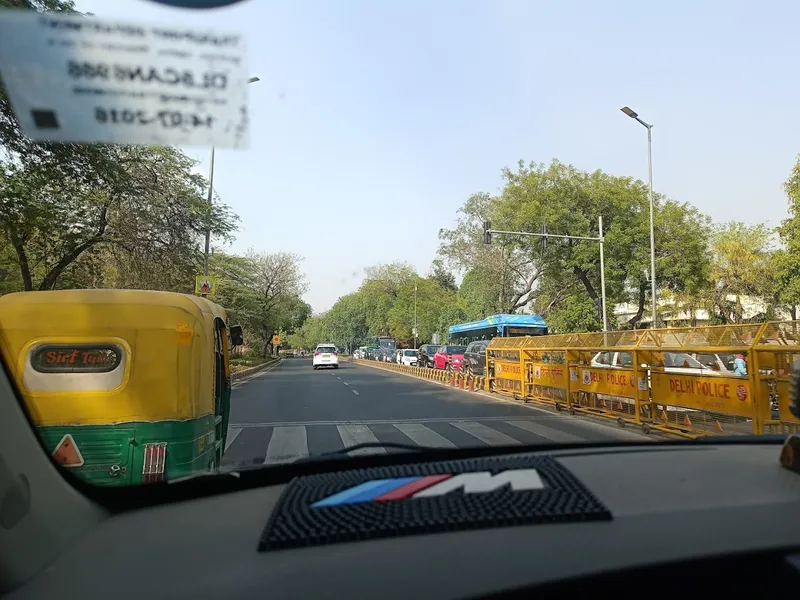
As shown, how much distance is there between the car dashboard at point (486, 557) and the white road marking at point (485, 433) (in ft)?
22.9

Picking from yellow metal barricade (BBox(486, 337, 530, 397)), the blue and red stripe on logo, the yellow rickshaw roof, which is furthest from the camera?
yellow metal barricade (BBox(486, 337, 530, 397))

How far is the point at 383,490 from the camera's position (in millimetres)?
1982

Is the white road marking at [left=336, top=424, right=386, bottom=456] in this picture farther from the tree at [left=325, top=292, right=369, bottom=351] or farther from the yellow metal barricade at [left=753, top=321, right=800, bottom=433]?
the tree at [left=325, top=292, right=369, bottom=351]

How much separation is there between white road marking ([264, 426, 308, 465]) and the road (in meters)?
0.01

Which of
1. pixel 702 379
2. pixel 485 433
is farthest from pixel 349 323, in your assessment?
pixel 702 379

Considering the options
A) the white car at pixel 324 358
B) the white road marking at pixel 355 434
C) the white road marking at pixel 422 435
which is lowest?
the white road marking at pixel 355 434

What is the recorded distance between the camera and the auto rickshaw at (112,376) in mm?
3695

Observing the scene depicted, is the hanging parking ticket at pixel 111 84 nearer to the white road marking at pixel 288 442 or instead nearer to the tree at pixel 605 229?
the white road marking at pixel 288 442

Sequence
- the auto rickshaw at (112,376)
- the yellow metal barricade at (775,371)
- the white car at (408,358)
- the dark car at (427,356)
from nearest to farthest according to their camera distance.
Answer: the auto rickshaw at (112,376) < the yellow metal barricade at (775,371) < the dark car at (427,356) < the white car at (408,358)

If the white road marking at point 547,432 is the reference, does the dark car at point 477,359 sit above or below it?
above

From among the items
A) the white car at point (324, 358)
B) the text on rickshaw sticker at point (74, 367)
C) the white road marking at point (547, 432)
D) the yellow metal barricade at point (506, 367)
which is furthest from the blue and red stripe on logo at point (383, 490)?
the white car at point (324, 358)

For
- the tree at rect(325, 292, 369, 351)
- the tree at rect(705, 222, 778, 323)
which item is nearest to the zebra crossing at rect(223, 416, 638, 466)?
the tree at rect(705, 222, 778, 323)

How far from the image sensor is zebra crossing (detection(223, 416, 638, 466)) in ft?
29.2

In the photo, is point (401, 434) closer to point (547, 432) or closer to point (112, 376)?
point (547, 432)
